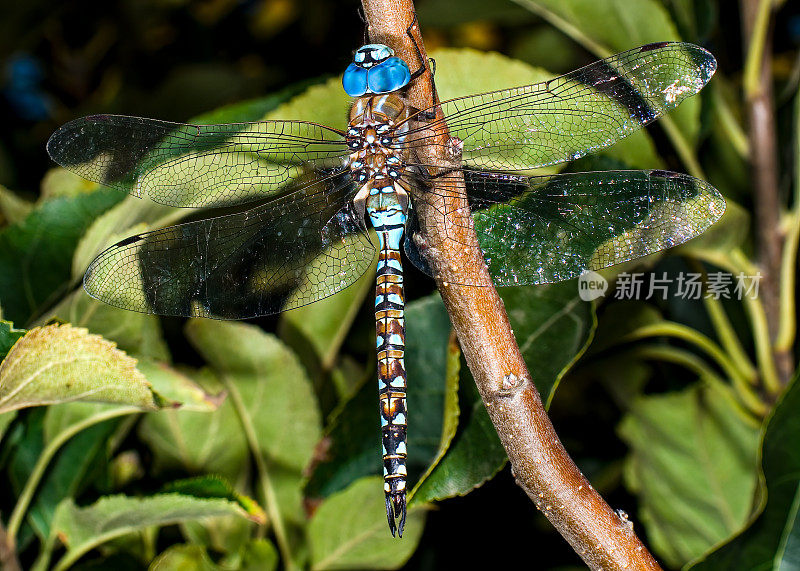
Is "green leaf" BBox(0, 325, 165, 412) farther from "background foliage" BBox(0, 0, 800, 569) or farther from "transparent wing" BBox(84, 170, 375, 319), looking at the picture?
"transparent wing" BBox(84, 170, 375, 319)

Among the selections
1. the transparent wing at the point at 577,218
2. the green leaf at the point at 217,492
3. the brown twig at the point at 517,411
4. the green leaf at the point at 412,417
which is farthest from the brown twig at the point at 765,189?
the green leaf at the point at 217,492

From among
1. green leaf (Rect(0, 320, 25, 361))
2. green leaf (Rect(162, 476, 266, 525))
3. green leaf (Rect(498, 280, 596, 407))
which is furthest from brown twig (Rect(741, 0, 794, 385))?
green leaf (Rect(0, 320, 25, 361))

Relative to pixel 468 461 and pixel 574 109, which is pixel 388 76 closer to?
pixel 574 109

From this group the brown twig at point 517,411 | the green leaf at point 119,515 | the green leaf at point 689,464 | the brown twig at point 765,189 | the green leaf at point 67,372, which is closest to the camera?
→ the brown twig at point 517,411

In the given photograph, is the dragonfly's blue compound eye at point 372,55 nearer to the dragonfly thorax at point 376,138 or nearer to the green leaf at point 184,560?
the dragonfly thorax at point 376,138

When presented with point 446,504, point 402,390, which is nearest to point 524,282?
point 402,390

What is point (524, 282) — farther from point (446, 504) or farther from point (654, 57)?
point (446, 504)
